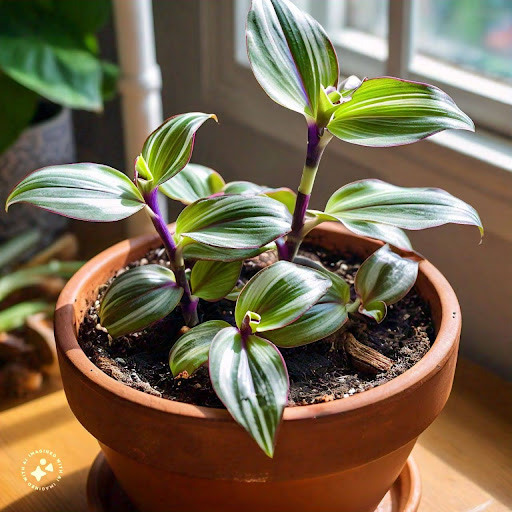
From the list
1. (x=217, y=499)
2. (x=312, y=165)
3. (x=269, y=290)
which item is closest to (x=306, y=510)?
(x=217, y=499)

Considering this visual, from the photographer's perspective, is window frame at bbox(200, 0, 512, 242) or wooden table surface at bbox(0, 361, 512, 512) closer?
wooden table surface at bbox(0, 361, 512, 512)

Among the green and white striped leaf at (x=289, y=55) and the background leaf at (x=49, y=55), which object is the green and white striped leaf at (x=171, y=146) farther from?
the background leaf at (x=49, y=55)

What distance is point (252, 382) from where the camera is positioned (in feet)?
1.86

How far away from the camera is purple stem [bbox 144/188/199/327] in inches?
25.6

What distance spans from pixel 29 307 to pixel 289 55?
0.65m

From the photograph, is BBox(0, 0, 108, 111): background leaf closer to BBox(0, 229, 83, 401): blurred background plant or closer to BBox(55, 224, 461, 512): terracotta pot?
BBox(0, 229, 83, 401): blurred background plant

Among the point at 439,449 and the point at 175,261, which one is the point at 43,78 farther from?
the point at 439,449

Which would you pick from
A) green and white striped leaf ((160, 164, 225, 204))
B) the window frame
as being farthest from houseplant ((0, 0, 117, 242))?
green and white striped leaf ((160, 164, 225, 204))

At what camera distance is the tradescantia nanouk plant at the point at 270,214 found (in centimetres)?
60

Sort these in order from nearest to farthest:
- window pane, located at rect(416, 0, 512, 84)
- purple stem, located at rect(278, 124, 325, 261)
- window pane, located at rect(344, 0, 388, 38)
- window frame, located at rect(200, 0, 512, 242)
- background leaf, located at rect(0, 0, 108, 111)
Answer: purple stem, located at rect(278, 124, 325, 261), window frame, located at rect(200, 0, 512, 242), background leaf, located at rect(0, 0, 108, 111), window pane, located at rect(344, 0, 388, 38), window pane, located at rect(416, 0, 512, 84)

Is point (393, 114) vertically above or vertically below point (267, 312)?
above

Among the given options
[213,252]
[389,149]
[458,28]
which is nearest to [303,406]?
[213,252]

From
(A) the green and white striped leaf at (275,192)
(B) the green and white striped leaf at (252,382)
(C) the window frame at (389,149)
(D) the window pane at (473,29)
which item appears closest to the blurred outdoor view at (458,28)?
(D) the window pane at (473,29)

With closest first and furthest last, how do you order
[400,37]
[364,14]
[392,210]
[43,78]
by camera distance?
1. [392,210]
2. [400,37]
3. [43,78]
4. [364,14]
